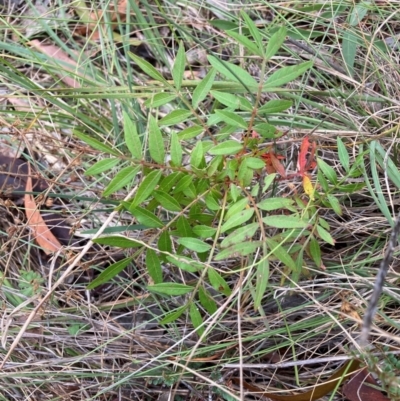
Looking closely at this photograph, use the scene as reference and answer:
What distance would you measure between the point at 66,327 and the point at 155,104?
0.77m

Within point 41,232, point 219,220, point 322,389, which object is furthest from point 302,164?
point 41,232

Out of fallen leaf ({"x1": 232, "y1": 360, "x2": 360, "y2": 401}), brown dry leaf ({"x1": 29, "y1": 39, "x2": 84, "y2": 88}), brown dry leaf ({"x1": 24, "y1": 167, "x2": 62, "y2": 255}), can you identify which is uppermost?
brown dry leaf ({"x1": 29, "y1": 39, "x2": 84, "y2": 88})

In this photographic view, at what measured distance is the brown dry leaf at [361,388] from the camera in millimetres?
1384

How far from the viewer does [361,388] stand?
1.39 meters

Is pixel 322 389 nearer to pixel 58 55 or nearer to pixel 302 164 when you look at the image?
pixel 302 164

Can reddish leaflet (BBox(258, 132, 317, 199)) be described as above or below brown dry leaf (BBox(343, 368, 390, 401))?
above

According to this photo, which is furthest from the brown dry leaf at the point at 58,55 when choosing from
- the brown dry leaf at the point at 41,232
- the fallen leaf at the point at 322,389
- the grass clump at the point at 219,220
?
the fallen leaf at the point at 322,389

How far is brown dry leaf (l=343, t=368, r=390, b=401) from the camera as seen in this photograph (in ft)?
4.54

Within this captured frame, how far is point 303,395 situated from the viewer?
1.43 m

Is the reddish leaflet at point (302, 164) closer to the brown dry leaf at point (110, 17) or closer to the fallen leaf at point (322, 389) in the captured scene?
the fallen leaf at point (322, 389)

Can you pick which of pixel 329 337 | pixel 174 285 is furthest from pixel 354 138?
pixel 174 285

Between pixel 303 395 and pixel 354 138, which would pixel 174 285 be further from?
pixel 354 138

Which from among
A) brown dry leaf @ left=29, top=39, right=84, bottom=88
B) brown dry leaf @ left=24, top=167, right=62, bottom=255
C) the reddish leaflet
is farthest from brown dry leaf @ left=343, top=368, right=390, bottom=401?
brown dry leaf @ left=29, top=39, right=84, bottom=88

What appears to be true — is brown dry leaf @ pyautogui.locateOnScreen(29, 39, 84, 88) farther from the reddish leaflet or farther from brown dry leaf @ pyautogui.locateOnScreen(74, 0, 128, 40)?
the reddish leaflet
